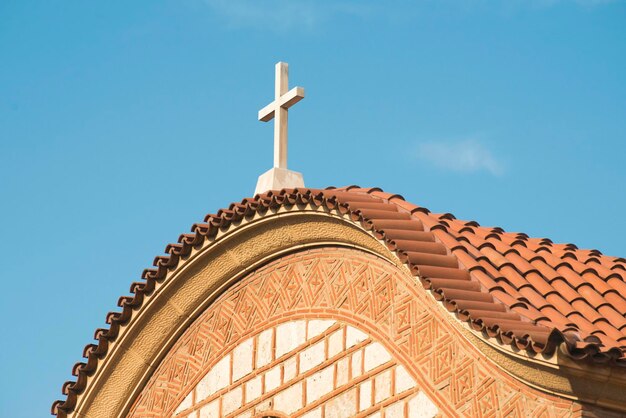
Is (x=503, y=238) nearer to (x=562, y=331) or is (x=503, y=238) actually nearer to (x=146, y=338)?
(x=562, y=331)

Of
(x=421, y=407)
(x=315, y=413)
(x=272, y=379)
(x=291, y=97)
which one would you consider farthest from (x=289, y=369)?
(x=291, y=97)

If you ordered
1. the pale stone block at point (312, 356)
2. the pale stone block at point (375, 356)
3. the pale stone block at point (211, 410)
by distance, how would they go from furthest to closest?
the pale stone block at point (211, 410) → the pale stone block at point (312, 356) → the pale stone block at point (375, 356)

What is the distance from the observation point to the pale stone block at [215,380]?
34.1ft

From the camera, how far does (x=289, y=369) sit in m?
9.67

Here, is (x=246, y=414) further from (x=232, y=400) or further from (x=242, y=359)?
(x=242, y=359)

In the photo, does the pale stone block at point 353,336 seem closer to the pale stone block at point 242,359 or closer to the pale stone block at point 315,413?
the pale stone block at point 315,413

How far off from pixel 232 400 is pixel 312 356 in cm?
104

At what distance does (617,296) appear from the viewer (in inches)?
343

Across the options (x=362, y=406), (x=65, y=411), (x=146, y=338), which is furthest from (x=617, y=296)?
(x=65, y=411)

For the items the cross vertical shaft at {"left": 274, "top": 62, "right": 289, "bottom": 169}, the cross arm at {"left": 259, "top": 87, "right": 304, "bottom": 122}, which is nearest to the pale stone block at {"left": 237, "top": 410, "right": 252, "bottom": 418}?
the cross vertical shaft at {"left": 274, "top": 62, "right": 289, "bottom": 169}

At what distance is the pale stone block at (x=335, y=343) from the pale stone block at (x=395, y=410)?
745mm

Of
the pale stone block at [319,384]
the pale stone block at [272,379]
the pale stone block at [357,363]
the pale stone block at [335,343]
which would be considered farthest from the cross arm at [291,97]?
the pale stone block at [357,363]

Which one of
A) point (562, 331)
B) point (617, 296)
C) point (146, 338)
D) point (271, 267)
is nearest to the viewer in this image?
point (562, 331)

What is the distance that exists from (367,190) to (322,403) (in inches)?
64.2
